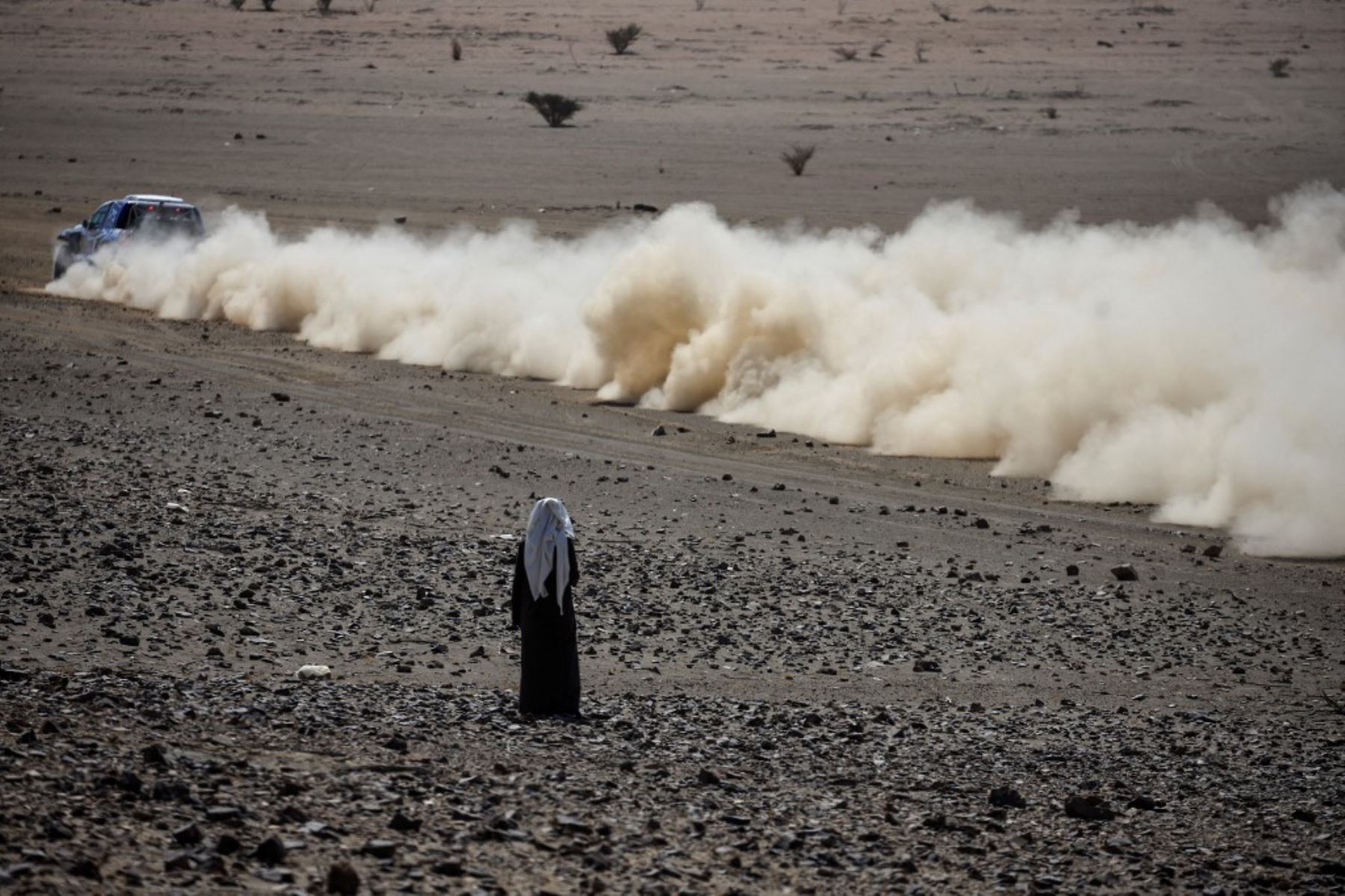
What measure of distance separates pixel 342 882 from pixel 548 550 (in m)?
3.12

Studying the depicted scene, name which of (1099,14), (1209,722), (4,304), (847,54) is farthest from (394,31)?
(1209,722)

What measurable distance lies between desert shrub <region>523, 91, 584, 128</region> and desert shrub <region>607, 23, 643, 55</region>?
16805mm

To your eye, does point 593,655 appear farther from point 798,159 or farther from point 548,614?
point 798,159

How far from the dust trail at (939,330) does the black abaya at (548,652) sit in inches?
348

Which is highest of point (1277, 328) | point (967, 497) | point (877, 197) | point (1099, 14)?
point (1099, 14)

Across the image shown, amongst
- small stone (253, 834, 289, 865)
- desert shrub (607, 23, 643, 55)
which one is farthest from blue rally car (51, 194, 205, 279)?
desert shrub (607, 23, 643, 55)

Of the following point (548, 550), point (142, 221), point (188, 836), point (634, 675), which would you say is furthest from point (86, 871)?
point (142, 221)

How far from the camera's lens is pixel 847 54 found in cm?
7125

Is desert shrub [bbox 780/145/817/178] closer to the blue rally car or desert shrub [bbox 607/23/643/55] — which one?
the blue rally car

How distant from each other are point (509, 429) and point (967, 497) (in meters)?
5.81

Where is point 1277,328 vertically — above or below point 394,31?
below

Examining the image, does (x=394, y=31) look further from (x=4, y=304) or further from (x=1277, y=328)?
(x=1277, y=328)

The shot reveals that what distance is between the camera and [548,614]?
969 cm

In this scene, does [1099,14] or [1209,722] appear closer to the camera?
[1209,722]
